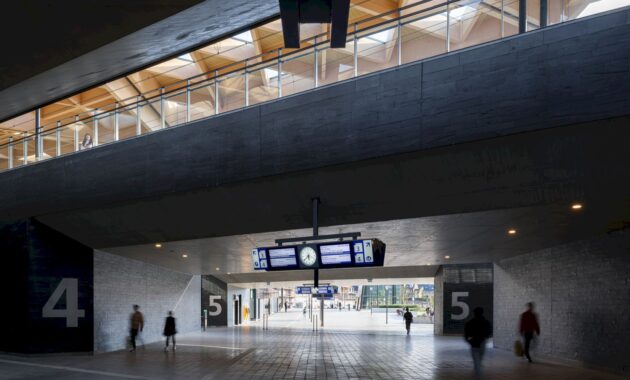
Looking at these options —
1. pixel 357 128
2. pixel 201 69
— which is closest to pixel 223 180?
pixel 357 128

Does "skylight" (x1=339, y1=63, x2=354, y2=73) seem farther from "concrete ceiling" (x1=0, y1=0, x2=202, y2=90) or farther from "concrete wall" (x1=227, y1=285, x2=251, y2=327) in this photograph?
"concrete wall" (x1=227, y1=285, x2=251, y2=327)

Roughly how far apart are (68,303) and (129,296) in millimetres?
3390

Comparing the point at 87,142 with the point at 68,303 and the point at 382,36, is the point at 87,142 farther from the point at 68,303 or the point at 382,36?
the point at 382,36

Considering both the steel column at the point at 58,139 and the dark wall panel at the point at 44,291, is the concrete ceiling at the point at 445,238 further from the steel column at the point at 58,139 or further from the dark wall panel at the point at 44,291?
the steel column at the point at 58,139

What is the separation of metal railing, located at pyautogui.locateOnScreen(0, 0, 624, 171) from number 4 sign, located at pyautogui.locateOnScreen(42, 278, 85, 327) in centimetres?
402

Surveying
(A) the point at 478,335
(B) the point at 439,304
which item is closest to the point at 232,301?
(B) the point at 439,304

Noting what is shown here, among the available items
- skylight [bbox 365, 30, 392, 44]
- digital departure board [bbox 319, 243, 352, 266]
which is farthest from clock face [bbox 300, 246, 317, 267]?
skylight [bbox 365, 30, 392, 44]

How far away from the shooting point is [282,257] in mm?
10484

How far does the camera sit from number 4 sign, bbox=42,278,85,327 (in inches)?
617

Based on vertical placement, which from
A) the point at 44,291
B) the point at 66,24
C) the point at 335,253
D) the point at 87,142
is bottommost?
the point at 44,291

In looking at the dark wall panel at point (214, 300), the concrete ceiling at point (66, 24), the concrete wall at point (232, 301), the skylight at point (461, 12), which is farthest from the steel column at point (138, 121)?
the concrete wall at point (232, 301)

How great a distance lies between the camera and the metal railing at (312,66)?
29.0 ft

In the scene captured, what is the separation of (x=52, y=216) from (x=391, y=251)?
35.2ft

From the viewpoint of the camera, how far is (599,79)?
7211mm
